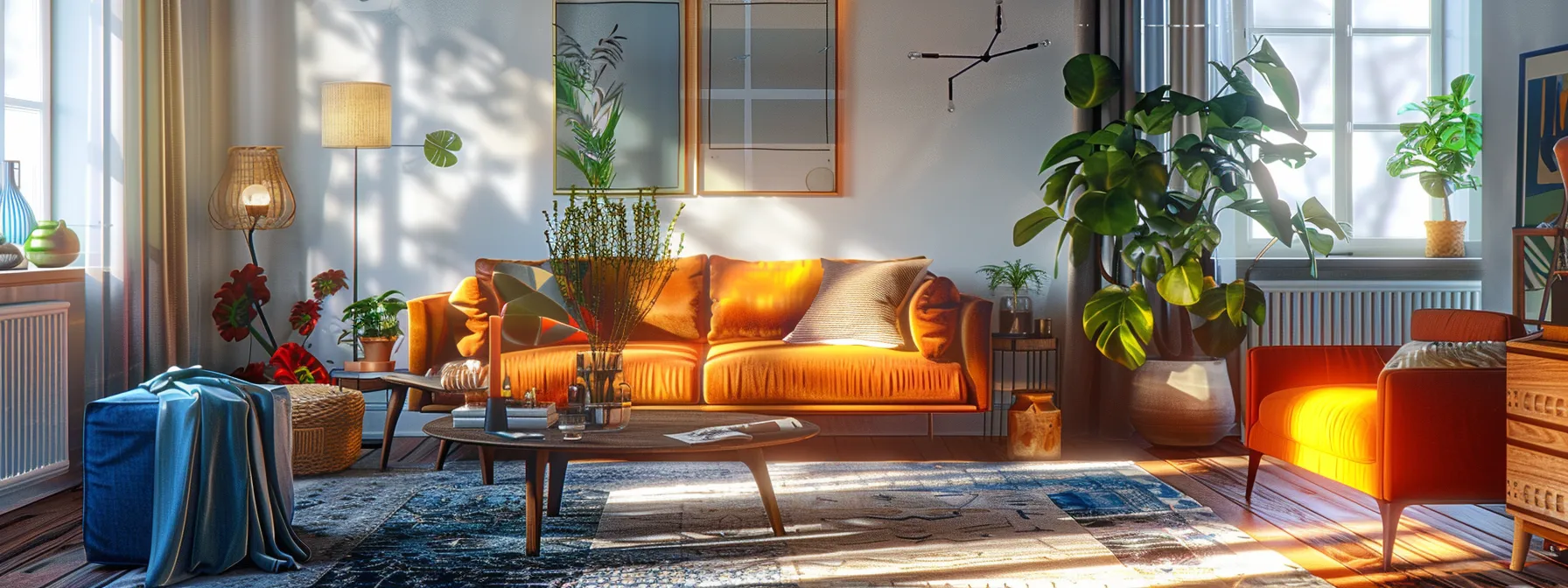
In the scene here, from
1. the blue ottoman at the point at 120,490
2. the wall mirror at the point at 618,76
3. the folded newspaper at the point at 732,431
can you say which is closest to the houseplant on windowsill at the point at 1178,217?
the folded newspaper at the point at 732,431

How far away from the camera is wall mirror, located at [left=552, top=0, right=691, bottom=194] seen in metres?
5.17

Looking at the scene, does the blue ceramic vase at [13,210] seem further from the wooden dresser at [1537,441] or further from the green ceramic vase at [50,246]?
the wooden dresser at [1537,441]

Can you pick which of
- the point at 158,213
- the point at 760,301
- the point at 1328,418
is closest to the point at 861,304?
the point at 760,301

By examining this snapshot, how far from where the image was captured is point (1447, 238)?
5000mm

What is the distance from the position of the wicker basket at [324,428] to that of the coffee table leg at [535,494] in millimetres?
1482

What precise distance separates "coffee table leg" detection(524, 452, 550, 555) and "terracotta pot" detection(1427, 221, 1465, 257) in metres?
4.19

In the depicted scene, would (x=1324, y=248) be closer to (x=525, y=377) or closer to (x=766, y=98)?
(x=766, y=98)

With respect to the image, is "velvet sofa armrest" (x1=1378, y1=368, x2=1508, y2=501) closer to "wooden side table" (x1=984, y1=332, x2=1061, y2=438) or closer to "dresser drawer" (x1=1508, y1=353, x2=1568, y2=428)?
"dresser drawer" (x1=1508, y1=353, x2=1568, y2=428)

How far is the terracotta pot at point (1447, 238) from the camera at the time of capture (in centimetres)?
500

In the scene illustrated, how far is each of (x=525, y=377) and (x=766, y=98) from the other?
5.73ft

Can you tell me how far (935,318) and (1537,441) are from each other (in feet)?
7.13

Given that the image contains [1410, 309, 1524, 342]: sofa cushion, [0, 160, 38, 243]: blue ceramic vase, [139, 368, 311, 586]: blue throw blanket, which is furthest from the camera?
[0, 160, 38, 243]: blue ceramic vase

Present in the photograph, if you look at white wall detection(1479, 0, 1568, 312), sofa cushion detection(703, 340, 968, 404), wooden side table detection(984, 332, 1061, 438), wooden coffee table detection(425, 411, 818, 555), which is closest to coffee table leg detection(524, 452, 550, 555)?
wooden coffee table detection(425, 411, 818, 555)

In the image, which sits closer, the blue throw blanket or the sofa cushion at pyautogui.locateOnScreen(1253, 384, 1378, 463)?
the blue throw blanket
